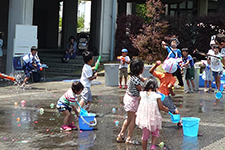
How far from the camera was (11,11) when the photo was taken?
16141 millimetres

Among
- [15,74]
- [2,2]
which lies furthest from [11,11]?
[2,2]

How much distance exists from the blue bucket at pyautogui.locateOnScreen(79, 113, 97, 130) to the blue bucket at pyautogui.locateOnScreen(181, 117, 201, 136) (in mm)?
1655

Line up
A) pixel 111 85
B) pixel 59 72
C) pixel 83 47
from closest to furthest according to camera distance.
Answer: pixel 111 85, pixel 59 72, pixel 83 47

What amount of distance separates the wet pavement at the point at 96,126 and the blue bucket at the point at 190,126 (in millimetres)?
120

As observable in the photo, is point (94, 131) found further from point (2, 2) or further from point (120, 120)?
point (2, 2)

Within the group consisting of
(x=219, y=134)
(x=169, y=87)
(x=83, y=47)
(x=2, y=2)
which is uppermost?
(x=2, y=2)

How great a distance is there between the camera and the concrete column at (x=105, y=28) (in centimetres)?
2066

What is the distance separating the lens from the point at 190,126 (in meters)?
6.99

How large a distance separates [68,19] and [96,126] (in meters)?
19.7

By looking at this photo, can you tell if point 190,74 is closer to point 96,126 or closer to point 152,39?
point 152,39

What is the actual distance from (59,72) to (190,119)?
13.0 metres

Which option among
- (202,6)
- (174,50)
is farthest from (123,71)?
(202,6)

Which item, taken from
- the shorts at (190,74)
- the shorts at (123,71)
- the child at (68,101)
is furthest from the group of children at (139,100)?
the shorts at (123,71)

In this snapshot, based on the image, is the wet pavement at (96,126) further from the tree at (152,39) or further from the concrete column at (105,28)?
the concrete column at (105,28)
